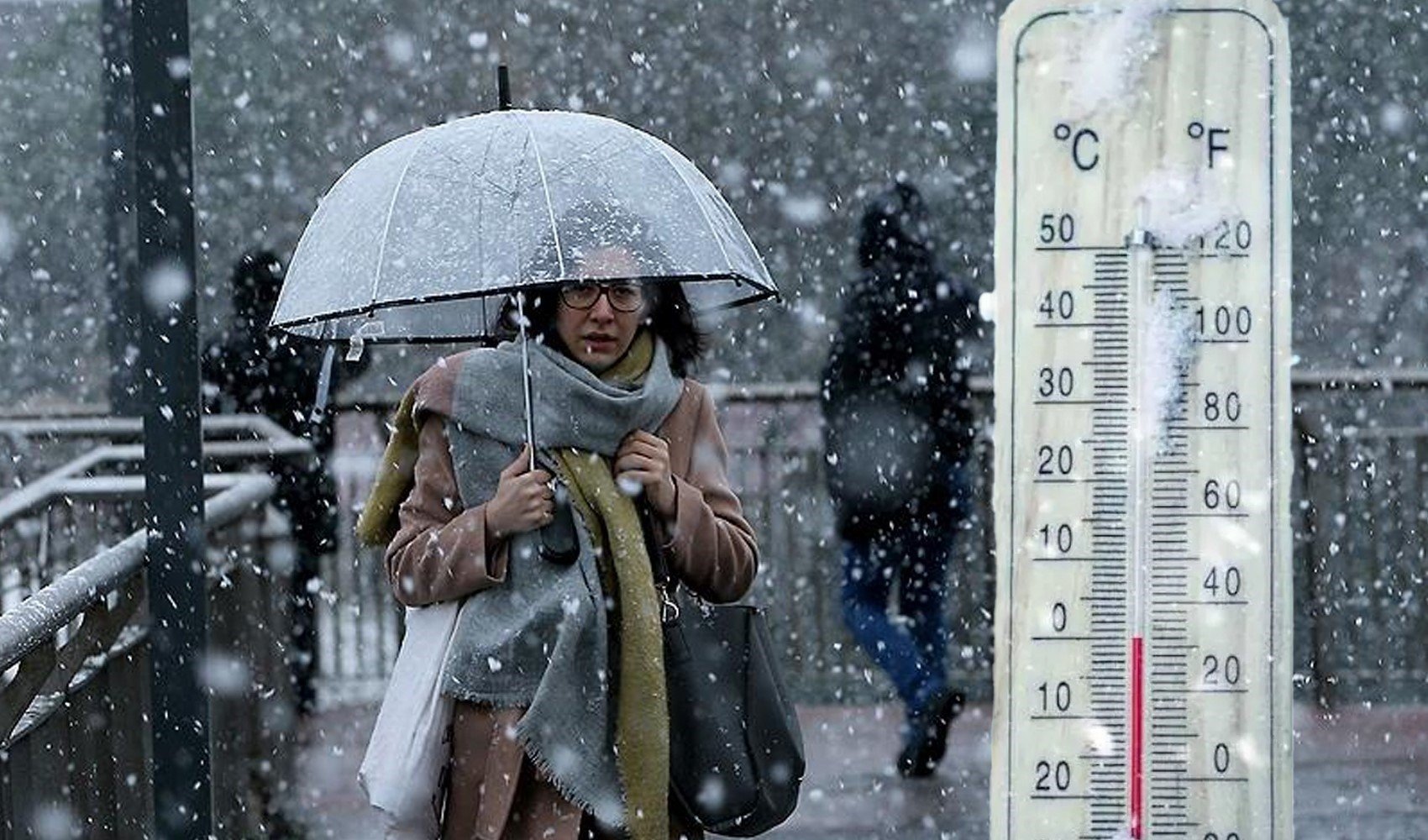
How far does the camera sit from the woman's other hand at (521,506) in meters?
3.69

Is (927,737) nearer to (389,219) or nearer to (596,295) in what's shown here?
(596,295)

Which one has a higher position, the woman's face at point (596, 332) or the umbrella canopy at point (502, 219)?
the umbrella canopy at point (502, 219)

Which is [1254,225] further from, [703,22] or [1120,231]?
[703,22]

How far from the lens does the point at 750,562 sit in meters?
3.93

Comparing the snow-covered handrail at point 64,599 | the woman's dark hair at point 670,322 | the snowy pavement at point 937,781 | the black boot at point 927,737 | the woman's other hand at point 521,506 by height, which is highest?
the woman's dark hair at point 670,322

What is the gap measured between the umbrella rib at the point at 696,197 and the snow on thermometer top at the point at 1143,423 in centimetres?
102

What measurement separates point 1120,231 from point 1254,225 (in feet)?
0.51

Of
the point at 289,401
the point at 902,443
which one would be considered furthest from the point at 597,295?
the point at 289,401

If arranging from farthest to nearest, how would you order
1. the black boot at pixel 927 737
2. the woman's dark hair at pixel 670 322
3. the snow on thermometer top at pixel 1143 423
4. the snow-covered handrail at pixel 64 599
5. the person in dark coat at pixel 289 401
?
the person in dark coat at pixel 289 401 < the black boot at pixel 927 737 < the woman's dark hair at pixel 670 322 < the snow-covered handrail at pixel 64 599 < the snow on thermometer top at pixel 1143 423

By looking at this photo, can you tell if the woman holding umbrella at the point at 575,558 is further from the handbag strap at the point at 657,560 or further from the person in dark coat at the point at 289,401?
the person in dark coat at the point at 289,401

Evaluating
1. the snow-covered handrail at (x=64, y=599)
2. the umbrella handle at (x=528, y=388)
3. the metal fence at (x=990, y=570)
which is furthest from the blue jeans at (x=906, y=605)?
the umbrella handle at (x=528, y=388)

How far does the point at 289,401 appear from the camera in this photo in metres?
9.73

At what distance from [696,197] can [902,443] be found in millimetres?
3878

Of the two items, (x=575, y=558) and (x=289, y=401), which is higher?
(x=289, y=401)
